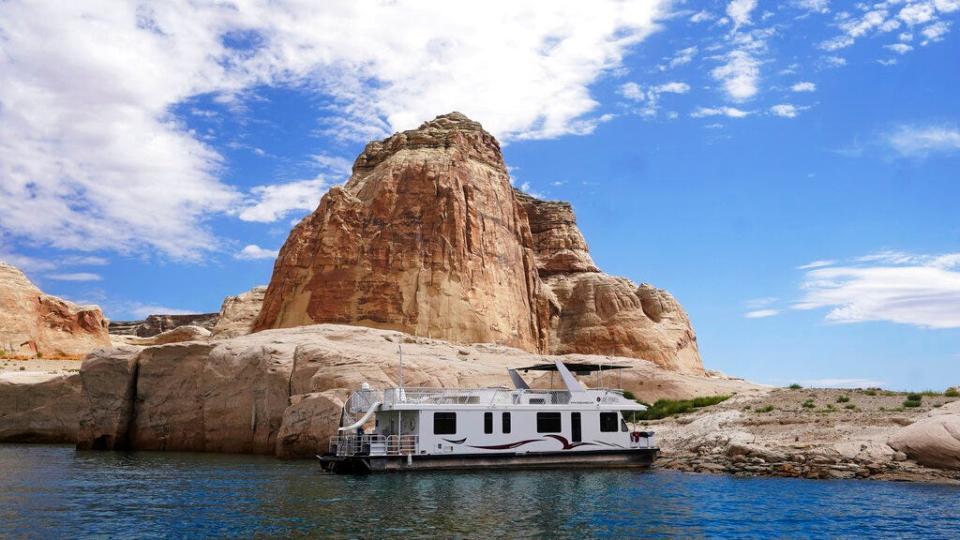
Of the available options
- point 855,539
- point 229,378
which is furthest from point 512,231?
point 855,539

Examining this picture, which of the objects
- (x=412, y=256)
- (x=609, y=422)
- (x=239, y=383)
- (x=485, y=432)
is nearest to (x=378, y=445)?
(x=485, y=432)

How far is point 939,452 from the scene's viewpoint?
96.9 ft

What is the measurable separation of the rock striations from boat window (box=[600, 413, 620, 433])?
125 ft

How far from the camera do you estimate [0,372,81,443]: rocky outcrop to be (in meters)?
54.7

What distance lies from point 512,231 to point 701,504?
67720mm

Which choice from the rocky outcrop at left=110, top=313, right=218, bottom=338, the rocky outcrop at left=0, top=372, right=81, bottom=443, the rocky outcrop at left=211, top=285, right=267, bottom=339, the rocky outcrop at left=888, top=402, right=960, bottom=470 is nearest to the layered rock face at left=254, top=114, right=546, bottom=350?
the rocky outcrop at left=211, top=285, right=267, bottom=339

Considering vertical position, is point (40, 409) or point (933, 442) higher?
point (40, 409)

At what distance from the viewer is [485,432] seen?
33.1m

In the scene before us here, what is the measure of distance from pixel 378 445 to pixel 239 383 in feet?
43.7

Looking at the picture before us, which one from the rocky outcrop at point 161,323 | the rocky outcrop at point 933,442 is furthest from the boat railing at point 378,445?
the rocky outcrop at point 161,323

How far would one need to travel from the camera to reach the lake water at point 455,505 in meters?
20.7

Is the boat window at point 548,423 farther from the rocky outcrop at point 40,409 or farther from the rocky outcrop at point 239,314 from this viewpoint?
the rocky outcrop at point 239,314

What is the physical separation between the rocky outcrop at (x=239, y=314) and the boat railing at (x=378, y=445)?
53.7 m

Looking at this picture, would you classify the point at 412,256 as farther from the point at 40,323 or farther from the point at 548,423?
the point at 40,323
